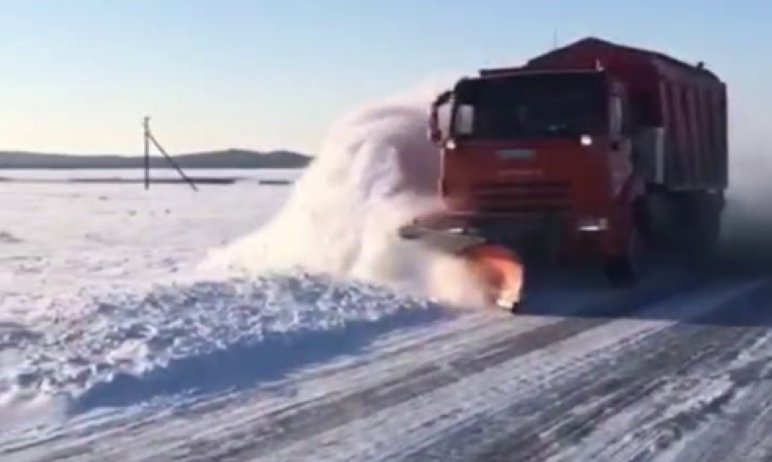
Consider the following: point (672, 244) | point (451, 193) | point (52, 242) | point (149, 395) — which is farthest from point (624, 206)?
point (52, 242)

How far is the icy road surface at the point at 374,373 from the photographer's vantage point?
7.79 m

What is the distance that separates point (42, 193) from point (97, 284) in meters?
48.2

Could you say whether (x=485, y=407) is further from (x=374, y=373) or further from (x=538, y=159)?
(x=538, y=159)

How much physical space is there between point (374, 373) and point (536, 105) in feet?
22.4

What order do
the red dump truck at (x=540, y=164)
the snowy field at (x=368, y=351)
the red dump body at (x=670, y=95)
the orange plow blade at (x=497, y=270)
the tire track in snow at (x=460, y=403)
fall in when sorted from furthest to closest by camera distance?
the red dump body at (x=670, y=95), the red dump truck at (x=540, y=164), the orange plow blade at (x=497, y=270), the snowy field at (x=368, y=351), the tire track in snow at (x=460, y=403)

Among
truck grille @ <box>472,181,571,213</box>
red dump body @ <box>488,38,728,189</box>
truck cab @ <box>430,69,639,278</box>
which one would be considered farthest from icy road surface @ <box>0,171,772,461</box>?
red dump body @ <box>488,38,728,189</box>

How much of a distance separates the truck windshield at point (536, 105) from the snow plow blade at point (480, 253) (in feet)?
3.74

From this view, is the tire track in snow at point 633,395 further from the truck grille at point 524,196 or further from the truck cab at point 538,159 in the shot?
the truck grille at point 524,196

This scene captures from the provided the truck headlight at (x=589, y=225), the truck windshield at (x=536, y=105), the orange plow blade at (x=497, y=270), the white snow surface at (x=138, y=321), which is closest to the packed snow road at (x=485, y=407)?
the white snow surface at (x=138, y=321)

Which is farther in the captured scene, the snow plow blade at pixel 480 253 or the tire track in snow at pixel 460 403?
the snow plow blade at pixel 480 253

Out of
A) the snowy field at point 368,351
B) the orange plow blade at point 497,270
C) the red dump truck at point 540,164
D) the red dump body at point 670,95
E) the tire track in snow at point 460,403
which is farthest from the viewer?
the red dump body at point 670,95

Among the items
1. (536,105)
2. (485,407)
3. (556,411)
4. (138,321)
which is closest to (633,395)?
(556,411)

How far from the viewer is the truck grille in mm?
16297

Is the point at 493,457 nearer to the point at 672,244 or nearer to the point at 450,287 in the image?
the point at 450,287
